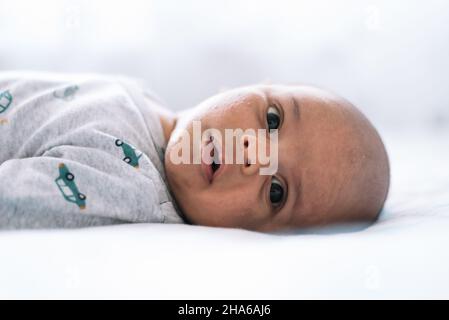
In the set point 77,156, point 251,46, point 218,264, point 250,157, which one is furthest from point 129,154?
point 251,46

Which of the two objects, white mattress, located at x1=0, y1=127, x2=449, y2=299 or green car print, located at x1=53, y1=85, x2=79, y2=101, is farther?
green car print, located at x1=53, y1=85, x2=79, y2=101

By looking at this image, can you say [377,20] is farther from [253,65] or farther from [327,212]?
[327,212]

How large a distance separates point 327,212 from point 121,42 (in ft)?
3.17

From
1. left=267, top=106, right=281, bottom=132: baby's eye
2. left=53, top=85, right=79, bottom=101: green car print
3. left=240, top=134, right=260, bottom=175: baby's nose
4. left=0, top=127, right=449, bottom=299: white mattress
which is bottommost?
left=0, top=127, right=449, bottom=299: white mattress

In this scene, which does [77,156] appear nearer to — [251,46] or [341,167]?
[341,167]

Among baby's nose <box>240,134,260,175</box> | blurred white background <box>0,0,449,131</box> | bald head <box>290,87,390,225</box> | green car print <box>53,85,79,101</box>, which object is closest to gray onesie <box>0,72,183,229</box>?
green car print <box>53,85,79,101</box>

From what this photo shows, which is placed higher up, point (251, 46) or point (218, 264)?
point (251, 46)

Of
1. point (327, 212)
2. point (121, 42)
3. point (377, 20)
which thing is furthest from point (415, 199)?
point (121, 42)

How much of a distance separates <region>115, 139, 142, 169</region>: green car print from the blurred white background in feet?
2.49

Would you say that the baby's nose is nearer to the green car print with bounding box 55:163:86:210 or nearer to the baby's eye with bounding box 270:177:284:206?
the baby's eye with bounding box 270:177:284:206

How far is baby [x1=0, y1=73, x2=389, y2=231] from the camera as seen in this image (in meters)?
0.87

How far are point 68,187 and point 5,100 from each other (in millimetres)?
275

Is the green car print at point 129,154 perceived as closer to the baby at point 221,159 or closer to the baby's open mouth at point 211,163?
the baby at point 221,159

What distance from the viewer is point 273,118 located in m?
0.96
